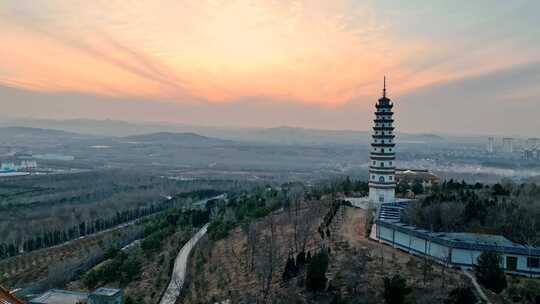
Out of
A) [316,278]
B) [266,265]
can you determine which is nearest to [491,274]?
[316,278]

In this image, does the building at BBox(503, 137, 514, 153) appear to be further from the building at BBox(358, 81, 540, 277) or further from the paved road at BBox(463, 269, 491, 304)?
the paved road at BBox(463, 269, 491, 304)

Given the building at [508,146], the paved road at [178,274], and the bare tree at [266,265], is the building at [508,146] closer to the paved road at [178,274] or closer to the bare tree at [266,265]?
the paved road at [178,274]

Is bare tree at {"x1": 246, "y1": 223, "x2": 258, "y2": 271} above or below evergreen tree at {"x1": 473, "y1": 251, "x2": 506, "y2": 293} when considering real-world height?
below

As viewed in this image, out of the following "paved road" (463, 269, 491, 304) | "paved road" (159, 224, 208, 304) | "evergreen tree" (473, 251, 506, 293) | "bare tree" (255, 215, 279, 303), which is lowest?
"paved road" (159, 224, 208, 304)

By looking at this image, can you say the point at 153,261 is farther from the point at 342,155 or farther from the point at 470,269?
the point at 342,155

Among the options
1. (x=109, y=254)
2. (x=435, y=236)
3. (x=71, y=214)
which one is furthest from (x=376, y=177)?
(x=71, y=214)

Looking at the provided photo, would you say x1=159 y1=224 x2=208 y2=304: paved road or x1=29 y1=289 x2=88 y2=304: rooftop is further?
x1=159 y1=224 x2=208 y2=304: paved road

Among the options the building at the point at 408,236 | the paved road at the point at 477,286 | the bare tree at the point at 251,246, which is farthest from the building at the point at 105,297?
the paved road at the point at 477,286

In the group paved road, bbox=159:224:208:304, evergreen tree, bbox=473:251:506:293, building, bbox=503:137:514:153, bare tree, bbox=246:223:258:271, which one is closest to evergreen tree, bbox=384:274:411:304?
evergreen tree, bbox=473:251:506:293
